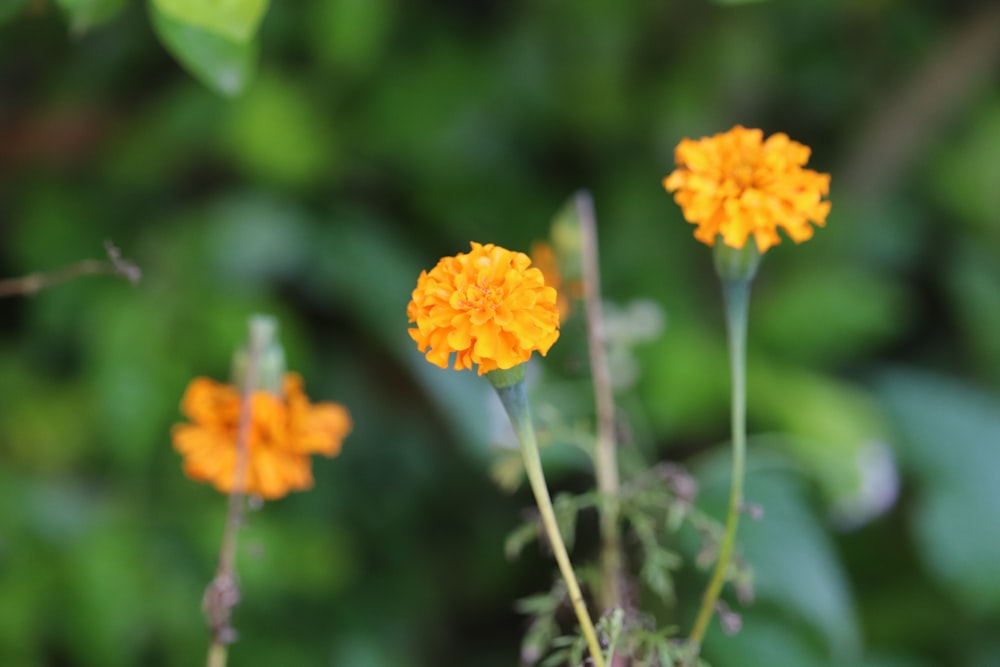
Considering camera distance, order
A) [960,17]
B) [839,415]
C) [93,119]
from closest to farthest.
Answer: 1. [839,415]
2. [93,119]
3. [960,17]

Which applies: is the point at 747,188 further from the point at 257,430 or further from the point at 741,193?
the point at 257,430

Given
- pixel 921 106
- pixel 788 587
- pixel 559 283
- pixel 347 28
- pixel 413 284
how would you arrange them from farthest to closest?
1. pixel 921 106
2. pixel 413 284
3. pixel 347 28
4. pixel 788 587
5. pixel 559 283

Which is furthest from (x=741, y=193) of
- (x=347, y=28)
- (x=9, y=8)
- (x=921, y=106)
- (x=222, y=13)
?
(x=921, y=106)

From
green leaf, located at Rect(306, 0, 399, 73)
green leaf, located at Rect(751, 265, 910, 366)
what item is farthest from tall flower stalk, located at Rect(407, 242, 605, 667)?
green leaf, located at Rect(751, 265, 910, 366)

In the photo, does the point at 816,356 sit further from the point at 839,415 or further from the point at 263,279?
the point at 263,279

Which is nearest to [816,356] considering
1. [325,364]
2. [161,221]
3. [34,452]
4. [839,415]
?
[839,415]

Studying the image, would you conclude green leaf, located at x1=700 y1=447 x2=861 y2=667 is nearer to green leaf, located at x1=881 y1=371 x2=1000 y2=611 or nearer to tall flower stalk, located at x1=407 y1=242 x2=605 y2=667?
green leaf, located at x1=881 y1=371 x2=1000 y2=611
